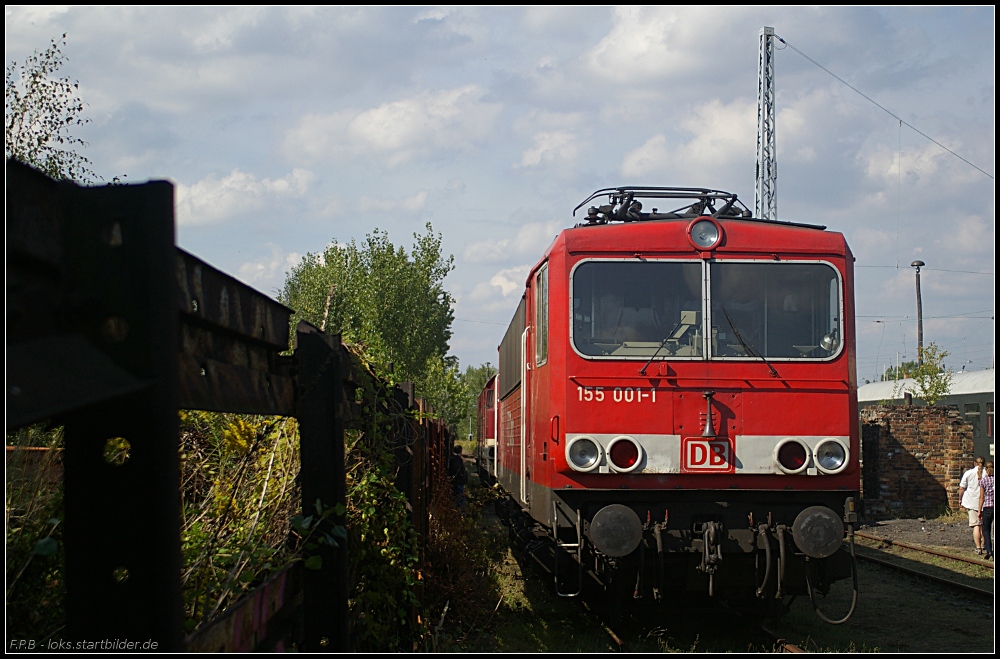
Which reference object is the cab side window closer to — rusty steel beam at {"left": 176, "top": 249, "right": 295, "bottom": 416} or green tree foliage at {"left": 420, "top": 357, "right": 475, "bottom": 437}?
rusty steel beam at {"left": 176, "top": 249, "right": 295, "bottom": 416}

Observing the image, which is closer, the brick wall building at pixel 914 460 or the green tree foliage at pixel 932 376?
the brick wall building at pixel 914 460

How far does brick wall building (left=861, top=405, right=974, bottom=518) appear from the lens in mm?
20125

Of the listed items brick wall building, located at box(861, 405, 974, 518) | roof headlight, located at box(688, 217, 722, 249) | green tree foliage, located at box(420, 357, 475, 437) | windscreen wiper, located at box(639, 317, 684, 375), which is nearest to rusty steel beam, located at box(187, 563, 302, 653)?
windscreen wiper, located at box(639, 317, 684, 375)

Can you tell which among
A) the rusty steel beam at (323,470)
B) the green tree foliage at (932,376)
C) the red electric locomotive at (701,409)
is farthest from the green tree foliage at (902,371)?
the rusty steel beam at (323,470)

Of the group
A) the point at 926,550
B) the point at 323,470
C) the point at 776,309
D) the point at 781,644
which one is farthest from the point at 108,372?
the point at 926,550

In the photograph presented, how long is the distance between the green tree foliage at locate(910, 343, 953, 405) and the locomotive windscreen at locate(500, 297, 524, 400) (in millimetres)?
21484

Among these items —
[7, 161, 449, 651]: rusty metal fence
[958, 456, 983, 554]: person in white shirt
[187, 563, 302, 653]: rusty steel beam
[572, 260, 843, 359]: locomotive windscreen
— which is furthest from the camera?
[958, 456, 983, 554]: person in white shirt

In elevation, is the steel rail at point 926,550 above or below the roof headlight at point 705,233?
below

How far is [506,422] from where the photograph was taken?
1308 centimetres

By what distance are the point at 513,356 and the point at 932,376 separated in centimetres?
2433

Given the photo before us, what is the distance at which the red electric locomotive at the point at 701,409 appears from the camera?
7047 millimetres

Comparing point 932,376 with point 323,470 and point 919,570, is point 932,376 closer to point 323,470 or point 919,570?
point 919,570

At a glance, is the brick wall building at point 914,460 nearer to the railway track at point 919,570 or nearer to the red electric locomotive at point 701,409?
the railway track at point 919,570

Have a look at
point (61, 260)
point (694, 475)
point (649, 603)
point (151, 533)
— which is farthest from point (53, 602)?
point (649, 603)
